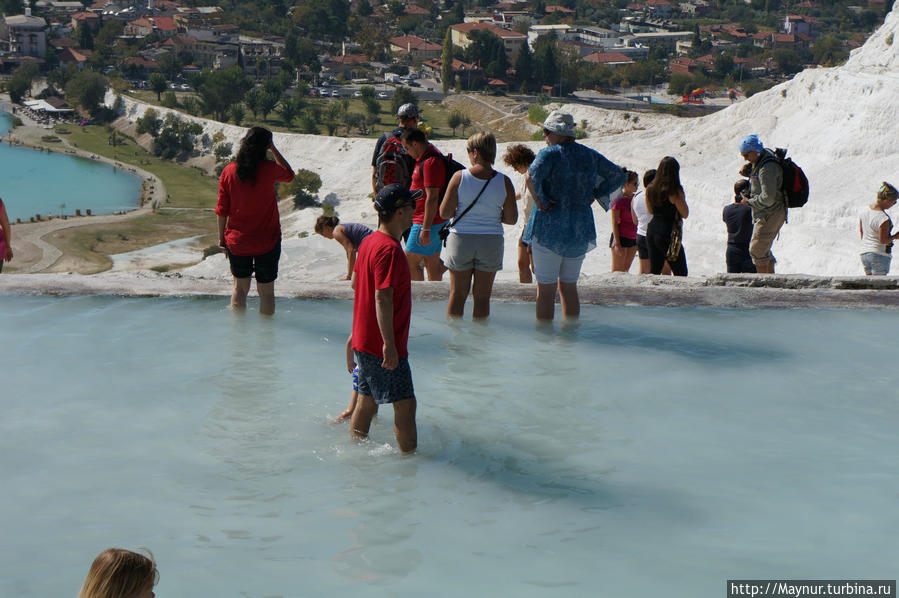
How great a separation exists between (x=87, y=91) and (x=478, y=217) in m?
114

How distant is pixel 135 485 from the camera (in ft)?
13.7

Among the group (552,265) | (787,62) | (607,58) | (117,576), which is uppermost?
(787,62)

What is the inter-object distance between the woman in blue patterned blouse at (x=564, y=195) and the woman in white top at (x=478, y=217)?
24 centimetres

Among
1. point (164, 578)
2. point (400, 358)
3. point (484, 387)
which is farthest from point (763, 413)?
point (164, 578)

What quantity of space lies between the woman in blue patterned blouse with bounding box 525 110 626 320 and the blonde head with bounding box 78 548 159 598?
434 centimetres

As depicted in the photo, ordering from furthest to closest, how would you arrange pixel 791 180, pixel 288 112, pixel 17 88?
pixel 17 88 < pixel 288 112 < pixel 791 180

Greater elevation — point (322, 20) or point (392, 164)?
→ point (322, 20)

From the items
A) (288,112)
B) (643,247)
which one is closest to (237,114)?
(288,112)

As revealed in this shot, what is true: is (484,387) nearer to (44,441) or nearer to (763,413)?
(763,413)

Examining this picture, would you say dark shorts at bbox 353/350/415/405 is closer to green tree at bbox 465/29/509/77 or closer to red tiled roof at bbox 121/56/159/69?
green tree at bbox 465/29/509/77

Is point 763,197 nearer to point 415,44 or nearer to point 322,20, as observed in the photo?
point 415,44

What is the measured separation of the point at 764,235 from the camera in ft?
28.5

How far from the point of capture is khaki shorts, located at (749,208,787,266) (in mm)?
8523

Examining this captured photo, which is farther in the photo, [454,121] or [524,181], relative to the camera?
[454,121]
